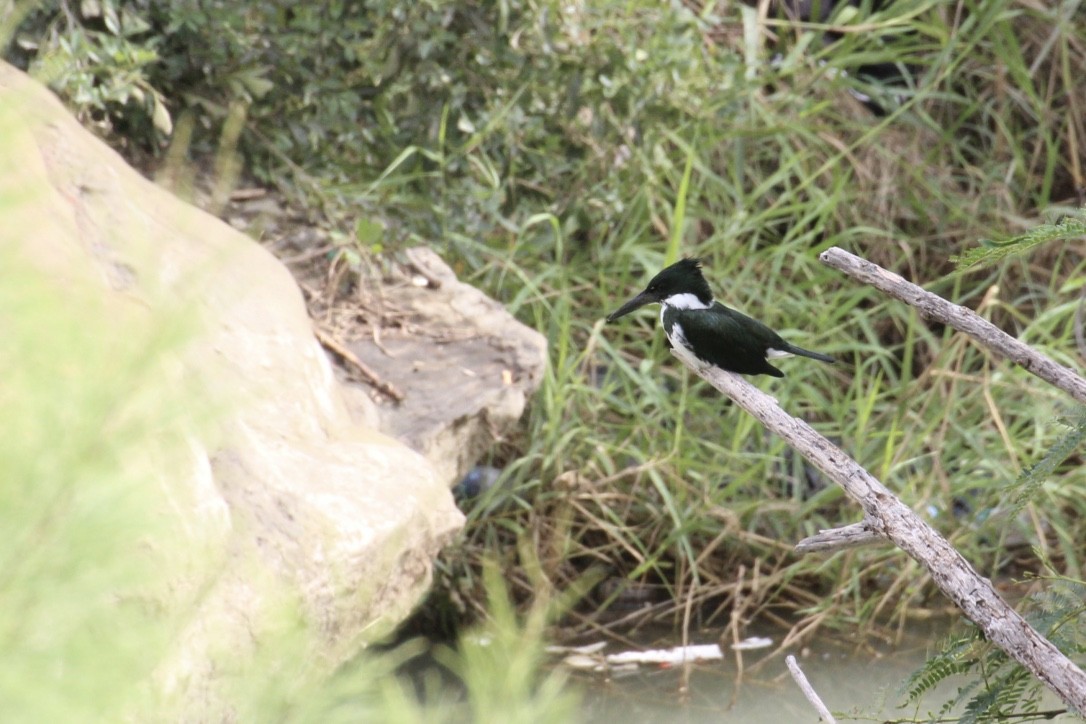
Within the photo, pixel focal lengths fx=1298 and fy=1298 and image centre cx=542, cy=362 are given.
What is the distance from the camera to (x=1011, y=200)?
4.82 m

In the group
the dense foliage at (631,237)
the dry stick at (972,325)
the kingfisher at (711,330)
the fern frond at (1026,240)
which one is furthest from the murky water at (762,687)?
the fern frond at (1026,240)

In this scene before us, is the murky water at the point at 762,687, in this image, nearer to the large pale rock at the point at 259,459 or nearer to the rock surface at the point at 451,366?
the rock surface at the point at 451,366

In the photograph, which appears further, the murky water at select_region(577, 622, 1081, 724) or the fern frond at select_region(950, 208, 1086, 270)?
the murky water at select_region(577, 622, 1081, 724)

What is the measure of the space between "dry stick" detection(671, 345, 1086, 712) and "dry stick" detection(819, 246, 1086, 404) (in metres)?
0.23

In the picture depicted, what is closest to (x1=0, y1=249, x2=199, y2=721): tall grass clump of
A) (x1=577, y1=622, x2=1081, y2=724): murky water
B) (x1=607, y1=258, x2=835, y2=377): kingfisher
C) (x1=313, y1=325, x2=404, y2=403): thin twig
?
(x1=607, y1=258, x2=835, y2=377): kingfisher

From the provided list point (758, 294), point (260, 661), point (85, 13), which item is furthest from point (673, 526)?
point (260, 661)

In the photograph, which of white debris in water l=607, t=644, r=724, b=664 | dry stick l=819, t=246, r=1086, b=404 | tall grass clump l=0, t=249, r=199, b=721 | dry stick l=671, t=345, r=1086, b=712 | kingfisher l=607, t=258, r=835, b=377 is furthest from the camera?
white debris in water l=607, t=644, r=724, b=664

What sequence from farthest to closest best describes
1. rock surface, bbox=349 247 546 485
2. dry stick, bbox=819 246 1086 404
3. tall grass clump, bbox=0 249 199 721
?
1. rock surface, bbox=349 247 546 485
2. dry stick, bbox=819 246 1086 404
3. tall grass clump, bbox=0 249 199 721

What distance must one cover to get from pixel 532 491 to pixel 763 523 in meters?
0.70

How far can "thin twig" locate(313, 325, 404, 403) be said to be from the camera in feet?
10.6

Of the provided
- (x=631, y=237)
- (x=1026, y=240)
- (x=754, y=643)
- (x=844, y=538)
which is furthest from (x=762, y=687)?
(x=1026, y=240)

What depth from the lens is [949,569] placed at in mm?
1593

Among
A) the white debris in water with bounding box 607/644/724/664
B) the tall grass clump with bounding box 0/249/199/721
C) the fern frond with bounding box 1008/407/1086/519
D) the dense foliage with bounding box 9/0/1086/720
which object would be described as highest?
the tall grass clump with bounding box 0/249/199/721

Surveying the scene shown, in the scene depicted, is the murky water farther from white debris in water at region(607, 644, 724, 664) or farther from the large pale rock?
the large pale rock
